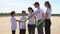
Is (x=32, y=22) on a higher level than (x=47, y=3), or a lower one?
lower

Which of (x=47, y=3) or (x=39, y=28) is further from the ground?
(x=47, y=3)

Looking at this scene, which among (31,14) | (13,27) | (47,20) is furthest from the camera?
(13,27)

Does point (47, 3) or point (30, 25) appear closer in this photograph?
point (47, 3)

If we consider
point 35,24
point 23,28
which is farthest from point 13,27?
point 35,24

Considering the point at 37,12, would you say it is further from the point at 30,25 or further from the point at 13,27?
the point at 13,27

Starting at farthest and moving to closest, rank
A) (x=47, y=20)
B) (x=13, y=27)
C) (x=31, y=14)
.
Result: (x=13, y=27) → (x=31, y=14) → (x=47, y=20)

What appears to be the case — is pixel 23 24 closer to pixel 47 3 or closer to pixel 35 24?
pixel 35 24

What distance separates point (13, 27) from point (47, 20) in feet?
7.52

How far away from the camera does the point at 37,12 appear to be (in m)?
10.9

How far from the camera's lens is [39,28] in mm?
10781

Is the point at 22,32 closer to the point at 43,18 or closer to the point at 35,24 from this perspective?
the point at 35,24

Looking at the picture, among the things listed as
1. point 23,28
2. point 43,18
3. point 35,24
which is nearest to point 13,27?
point 23,28

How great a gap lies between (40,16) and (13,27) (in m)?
1.87

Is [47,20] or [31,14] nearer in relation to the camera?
[47,20]
